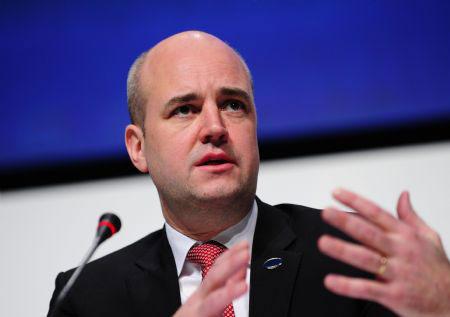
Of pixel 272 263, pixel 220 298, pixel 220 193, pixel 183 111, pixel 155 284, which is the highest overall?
pixel 183 111

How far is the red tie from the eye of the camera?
200 cm

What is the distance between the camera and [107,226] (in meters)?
1.81

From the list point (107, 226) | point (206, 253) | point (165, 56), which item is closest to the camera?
point (107, 226)

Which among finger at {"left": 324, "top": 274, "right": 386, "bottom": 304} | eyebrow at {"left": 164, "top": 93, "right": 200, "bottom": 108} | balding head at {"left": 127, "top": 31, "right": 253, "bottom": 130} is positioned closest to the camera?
finger at {"left": 324, "top": 274, "right": 386, "bottom": 304}

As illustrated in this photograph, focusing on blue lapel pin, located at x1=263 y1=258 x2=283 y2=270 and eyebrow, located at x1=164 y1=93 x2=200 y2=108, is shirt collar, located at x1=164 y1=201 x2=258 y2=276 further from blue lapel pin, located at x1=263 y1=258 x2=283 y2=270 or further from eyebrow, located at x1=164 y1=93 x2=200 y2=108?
eyebrow, located at x1=164 y1=93 x2=200 y2=108

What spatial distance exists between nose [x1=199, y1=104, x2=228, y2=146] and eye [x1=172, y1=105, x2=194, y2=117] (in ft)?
0.23

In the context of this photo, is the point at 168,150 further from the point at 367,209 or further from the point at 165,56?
the point at 367,209

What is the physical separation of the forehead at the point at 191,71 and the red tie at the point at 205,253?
0.53m

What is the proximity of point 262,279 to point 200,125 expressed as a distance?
546mm

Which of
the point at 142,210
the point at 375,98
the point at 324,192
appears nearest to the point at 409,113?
the point at 375,98

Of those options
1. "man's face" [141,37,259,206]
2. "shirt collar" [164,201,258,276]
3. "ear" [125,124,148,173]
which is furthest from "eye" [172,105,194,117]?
"shirt collar" [164,201,258,276]

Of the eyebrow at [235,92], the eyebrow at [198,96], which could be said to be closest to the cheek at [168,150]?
the eyebrow at [198,96]

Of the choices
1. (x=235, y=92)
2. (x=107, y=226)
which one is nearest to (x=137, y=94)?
(x=235, y=92)

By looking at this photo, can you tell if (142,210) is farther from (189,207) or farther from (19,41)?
(19,41)
